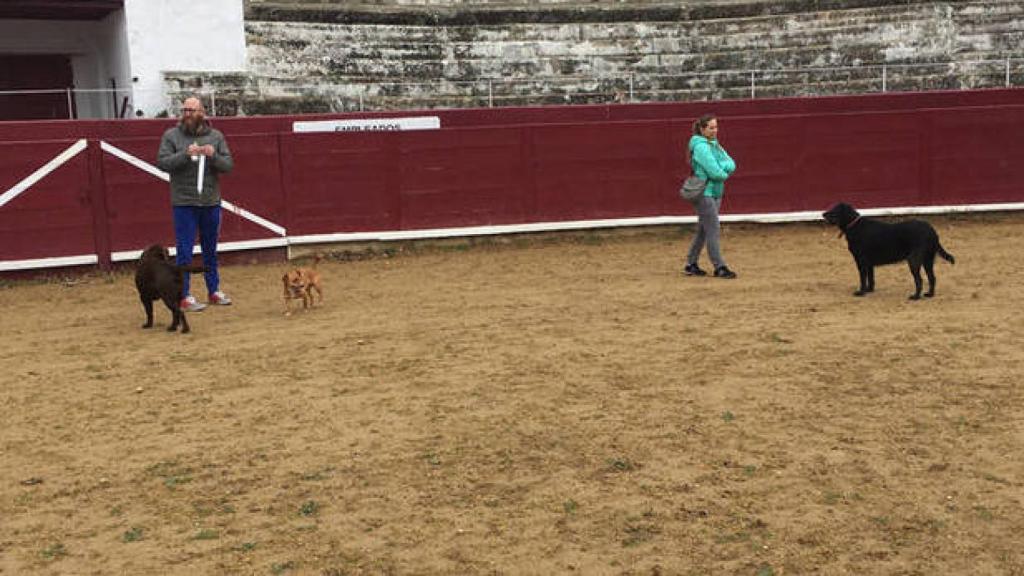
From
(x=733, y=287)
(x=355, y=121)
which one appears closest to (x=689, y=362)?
(x=733, y=287)

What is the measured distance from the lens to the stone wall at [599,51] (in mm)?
16453

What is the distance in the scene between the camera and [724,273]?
9922 mm

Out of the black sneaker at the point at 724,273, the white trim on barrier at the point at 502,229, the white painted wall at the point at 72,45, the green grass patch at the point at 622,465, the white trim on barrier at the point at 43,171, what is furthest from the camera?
the white painted wall at the point at 72,45

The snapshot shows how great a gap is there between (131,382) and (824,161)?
33.6 feet

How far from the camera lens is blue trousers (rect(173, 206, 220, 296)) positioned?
8641 mm

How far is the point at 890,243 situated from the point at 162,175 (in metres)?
7.95

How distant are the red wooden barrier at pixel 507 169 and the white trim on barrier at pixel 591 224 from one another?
5 centimetres

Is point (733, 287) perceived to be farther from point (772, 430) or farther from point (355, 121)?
point (355, 121)

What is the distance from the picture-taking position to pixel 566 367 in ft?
21.3

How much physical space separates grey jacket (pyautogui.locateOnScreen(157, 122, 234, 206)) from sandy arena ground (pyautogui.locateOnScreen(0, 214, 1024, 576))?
3.31 ft

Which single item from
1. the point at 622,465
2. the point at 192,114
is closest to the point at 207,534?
the point at 622,465

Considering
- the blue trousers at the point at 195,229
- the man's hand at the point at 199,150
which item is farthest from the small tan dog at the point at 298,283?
the man's hand at the point at 199,150

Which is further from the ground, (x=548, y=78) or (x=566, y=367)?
(x=548, y=78)

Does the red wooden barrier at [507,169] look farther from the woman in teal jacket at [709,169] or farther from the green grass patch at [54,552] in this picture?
the green grass patch at [54,552]
